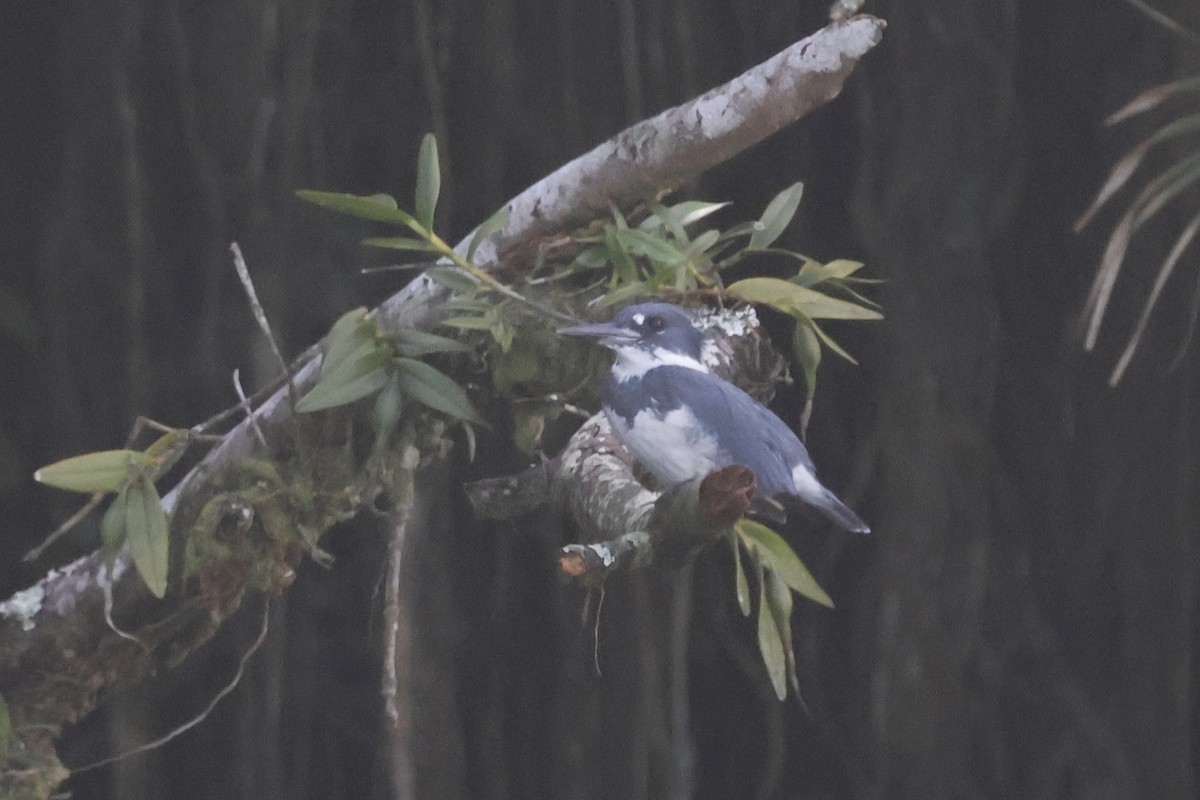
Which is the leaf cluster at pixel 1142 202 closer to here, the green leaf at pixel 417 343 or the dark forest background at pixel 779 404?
the dark forest background at pixel 779 404

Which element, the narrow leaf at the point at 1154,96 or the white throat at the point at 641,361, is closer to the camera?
the white throat at the point at 641,361

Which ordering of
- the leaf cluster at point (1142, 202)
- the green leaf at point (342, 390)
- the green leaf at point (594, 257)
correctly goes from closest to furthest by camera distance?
1. the green leaf at point (342, 390)
2. the green leaf at point (594, 257)
3. the leaf cluster at point (1142, 202)

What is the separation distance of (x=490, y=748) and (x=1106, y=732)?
54 centimetres

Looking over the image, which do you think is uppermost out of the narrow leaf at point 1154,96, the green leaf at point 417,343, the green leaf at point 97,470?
the narrow leaf at point 1154,96

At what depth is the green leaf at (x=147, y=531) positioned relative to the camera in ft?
2.71

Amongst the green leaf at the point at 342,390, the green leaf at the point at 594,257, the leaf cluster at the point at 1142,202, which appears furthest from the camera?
the leaf cluster at the point at 1142,202

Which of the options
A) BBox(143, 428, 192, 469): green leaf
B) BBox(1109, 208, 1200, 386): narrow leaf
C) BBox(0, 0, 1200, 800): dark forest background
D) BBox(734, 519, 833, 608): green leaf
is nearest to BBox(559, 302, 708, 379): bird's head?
BBox(734, 519, 833, 608): green leaf

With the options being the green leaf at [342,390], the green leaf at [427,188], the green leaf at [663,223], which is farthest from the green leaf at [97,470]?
the green leaf at [663,223]

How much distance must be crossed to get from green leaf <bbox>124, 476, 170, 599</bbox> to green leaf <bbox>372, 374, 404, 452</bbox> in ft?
0.45

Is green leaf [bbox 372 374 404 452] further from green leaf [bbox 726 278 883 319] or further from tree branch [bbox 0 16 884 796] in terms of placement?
green leaf [bbox 726 278 883 319]

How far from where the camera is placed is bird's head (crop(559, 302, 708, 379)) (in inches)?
33.9

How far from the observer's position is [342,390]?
31.9 inches

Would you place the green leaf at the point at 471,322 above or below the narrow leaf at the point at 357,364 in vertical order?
above

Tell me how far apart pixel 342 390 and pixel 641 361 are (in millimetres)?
181
